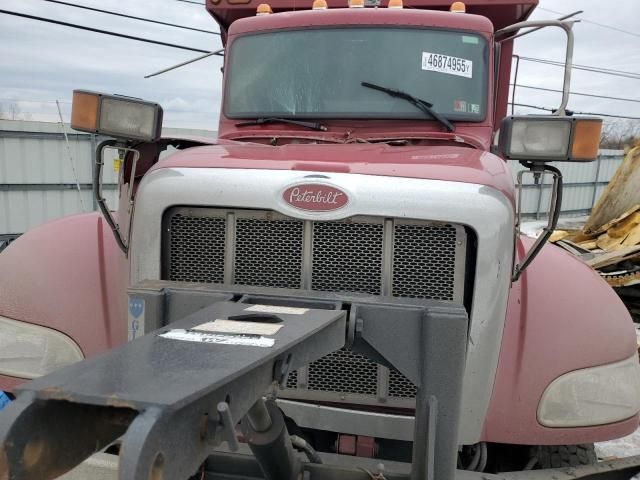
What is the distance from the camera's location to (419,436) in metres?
1.78

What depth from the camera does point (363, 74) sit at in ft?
10.8

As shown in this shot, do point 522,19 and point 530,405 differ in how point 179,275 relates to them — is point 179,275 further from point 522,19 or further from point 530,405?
point 522,19

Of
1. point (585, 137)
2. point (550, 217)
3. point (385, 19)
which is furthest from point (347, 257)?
point (385, 19)

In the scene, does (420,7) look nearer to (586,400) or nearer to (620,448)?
(586,400)

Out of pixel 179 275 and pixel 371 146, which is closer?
pixel 179 275

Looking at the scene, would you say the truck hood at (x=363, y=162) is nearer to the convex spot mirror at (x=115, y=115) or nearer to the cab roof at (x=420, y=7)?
the convex spot mirror at (x=115, y=115)

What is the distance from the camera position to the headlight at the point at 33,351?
2.37 meters

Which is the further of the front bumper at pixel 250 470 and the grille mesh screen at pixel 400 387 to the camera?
the grille mesh screen at pixel 400 387

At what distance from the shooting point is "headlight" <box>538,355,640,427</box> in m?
2.23

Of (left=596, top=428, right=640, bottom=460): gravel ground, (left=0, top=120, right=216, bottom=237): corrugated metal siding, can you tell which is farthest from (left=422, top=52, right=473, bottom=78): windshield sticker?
(left=0, top=120, right=216, bottom=237): corrugated metal siding

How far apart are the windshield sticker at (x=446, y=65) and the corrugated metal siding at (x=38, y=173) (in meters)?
9.01

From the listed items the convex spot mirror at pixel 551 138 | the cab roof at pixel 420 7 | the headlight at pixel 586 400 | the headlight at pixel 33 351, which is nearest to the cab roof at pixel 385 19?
the cab roof at pixel 420 7

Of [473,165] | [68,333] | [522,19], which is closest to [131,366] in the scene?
[68,333]

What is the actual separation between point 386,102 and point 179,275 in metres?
1.68
